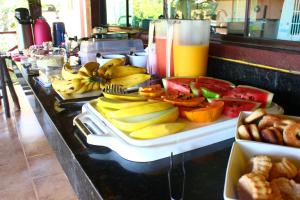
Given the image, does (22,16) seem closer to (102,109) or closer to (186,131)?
(102,109)

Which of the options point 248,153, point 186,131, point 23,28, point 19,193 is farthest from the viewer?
point 23,28

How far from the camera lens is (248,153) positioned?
0.38m

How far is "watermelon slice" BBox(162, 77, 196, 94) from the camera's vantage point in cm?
72

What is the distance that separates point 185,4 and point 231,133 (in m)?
0.61

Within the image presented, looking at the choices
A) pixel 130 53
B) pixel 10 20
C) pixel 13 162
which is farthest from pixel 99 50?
pixel 10 20

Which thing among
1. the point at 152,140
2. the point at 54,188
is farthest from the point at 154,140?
the point at 54,188


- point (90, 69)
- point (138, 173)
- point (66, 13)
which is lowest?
point (138, 173)

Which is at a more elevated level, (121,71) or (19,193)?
(121,71)

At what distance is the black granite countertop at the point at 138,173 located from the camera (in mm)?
384

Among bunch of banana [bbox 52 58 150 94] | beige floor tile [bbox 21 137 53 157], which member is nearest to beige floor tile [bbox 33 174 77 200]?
beige floor tile [bbox 21 137 53 157]

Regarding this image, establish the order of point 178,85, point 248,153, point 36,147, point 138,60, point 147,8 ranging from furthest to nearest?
point 36,147, point 147,8, point 138,60, point 178,85, point 248,153

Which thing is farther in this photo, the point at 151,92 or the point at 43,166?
the point at 43,166

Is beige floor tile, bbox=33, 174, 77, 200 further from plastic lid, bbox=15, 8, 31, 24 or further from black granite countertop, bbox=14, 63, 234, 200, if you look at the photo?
plastic lid, bbox=15, 8, 31, 24

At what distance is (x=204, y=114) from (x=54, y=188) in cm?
121
